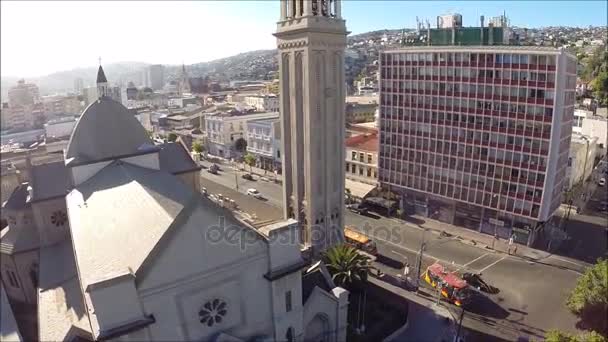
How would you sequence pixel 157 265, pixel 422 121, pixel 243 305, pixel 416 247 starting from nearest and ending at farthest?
1. pixel 157 265
2. pixel 243 305
3. pixel 416 247
4. pixel 422 121

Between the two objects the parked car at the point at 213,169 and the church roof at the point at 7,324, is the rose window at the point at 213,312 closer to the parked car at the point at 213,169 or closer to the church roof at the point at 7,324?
the church roof at the point at 7,324

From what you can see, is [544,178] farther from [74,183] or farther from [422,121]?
[74,183]

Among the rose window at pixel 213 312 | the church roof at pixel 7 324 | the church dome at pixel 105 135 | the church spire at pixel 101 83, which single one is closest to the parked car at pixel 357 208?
the church dome at pixel 105 135

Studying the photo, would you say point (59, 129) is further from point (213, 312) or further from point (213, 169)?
point (213, 312)

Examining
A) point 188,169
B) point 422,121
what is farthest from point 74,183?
point 422,121

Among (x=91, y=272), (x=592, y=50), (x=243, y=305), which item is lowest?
(x=243, y=305)

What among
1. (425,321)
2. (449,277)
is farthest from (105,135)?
(449,277)
